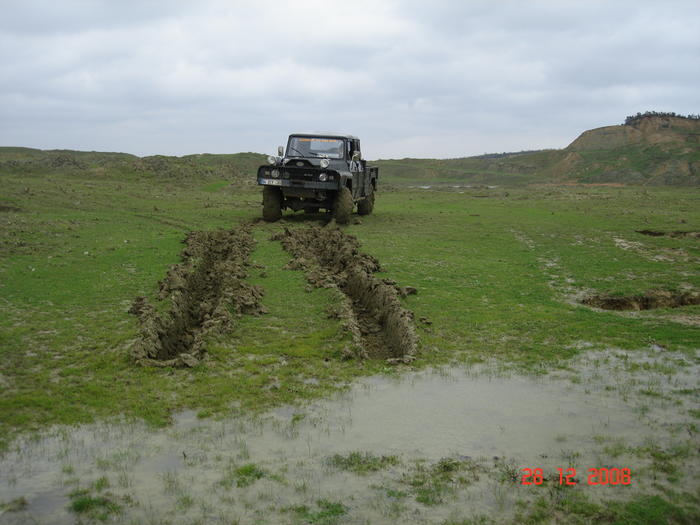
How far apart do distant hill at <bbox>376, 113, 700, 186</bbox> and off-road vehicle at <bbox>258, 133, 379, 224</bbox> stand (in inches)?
1482

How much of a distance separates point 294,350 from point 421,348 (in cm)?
147

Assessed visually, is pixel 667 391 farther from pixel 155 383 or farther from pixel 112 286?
pixel 112 286

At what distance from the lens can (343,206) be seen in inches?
735

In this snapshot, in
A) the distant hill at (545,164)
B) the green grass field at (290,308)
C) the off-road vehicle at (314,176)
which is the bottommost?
the green grass field at (290,308)

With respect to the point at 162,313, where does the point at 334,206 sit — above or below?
above

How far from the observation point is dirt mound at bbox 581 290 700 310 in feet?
31.0

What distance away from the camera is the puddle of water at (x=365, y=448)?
3.84 m

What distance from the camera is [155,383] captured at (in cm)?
589

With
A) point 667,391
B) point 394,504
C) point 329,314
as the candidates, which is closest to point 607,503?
point 394,504

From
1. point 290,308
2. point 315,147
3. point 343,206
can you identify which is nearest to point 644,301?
point 290,308

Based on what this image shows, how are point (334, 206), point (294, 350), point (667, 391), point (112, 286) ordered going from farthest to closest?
point (334, 206) < point (112, 286) < point (294, 350) < point (667, 391)

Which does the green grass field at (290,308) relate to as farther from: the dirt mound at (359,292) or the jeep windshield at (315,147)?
the jeep windshield at (315,147)
